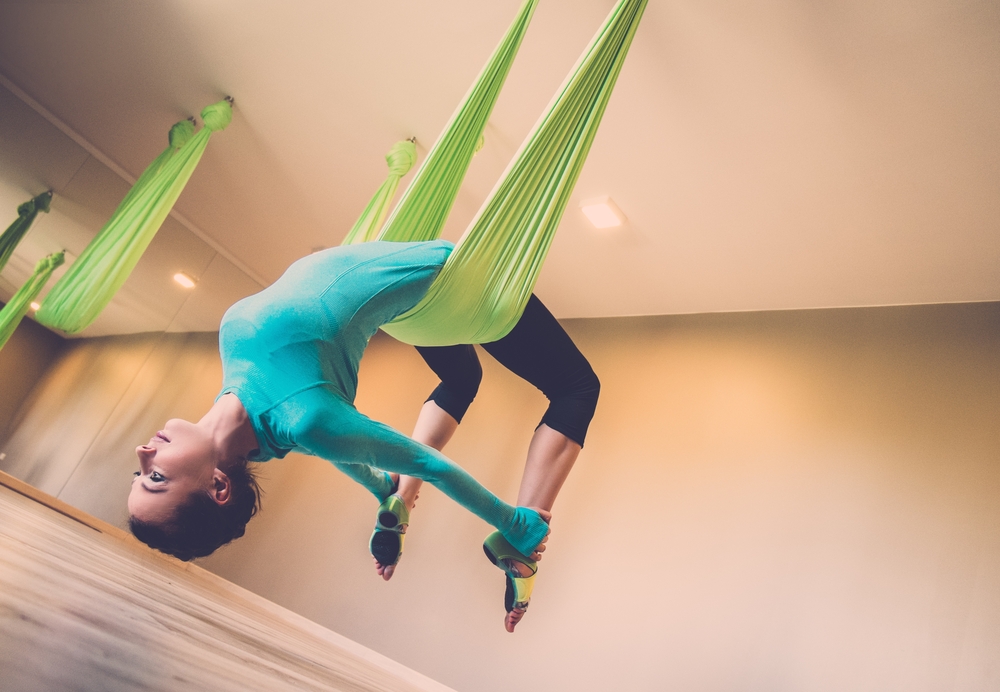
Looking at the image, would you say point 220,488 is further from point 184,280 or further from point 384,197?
point 184,280

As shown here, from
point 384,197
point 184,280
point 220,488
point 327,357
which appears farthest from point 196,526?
point 184,280

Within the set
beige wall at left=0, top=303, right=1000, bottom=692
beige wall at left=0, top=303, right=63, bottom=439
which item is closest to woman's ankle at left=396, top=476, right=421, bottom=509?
beige wall at left=0, top=303, right=1000, bottom=692

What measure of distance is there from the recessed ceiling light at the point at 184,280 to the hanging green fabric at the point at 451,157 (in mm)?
3062

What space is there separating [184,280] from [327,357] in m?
3.44

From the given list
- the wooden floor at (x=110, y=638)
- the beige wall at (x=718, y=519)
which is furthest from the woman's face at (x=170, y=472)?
the beige wall at (x=718, y=519)

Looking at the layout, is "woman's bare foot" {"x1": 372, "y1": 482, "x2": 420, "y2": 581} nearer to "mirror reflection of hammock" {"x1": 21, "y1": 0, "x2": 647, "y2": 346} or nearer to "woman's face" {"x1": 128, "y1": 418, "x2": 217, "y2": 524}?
"mirror reflection of hammock" {"x1": 21, "y1": 0, "x2": 647, "y2": 346}

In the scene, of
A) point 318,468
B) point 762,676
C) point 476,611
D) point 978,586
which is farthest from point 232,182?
point 978,586

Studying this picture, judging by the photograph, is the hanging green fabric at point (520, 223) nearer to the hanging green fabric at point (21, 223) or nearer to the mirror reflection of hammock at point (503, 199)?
the mirror reflection of hammock at point (503, 199)

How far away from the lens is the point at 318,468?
3.78m

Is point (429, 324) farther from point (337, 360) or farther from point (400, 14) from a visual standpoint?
point (400, 14)

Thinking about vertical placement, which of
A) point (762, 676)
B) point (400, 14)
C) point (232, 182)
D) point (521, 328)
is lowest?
point (762, 676)

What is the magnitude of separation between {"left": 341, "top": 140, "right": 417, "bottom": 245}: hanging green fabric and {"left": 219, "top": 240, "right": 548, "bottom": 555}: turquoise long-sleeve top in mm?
981

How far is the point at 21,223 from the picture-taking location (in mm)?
3229

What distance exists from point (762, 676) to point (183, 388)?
11.6ft
